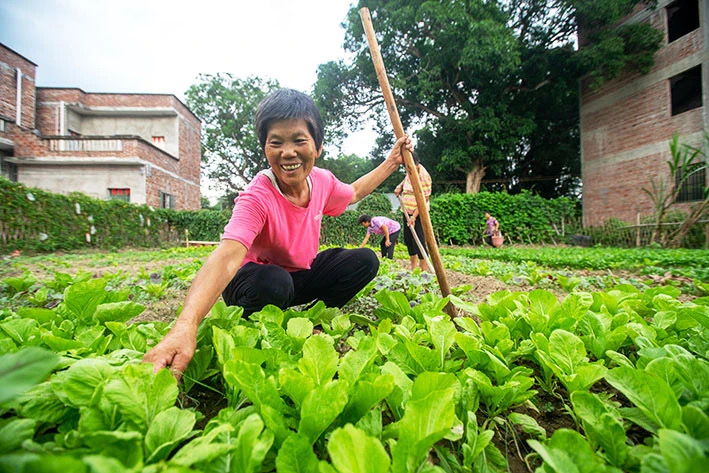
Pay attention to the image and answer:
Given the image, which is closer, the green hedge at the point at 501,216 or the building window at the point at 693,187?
the building window at the point at 693,187

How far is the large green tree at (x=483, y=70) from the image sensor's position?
48.7ft

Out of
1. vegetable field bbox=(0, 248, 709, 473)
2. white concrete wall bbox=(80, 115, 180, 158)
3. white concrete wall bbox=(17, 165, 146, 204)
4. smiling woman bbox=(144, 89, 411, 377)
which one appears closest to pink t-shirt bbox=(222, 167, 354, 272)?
smiling woman bbox=(144, 89, 411, 377)

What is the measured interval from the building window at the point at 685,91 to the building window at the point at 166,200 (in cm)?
2623

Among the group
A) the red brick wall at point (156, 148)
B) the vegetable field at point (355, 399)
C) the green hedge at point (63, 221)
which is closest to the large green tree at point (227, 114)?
the red brick wall at point (156, 148)

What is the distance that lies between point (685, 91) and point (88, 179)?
2918cm

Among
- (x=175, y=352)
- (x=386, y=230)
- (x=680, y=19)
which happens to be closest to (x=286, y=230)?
(x=175, y=352)

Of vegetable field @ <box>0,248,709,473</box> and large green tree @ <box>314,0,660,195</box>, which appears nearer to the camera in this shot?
vegetable field @ <box>0,248,709,473</box>

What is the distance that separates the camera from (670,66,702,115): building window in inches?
526

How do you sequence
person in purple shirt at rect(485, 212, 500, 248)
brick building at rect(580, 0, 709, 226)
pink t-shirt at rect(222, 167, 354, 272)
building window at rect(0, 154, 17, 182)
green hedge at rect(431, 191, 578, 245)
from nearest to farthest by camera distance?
pink t-shirt at rect(222, 167, 354, 272), brick building at rect(580, 0, 709, 226), person in purple shirt at rect(485, 212, 500, 248), green hedge at rect(431, 191, 578, 245), building window at rect(0, 154, 17, 182)

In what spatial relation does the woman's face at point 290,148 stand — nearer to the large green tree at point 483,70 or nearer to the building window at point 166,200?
the large green tree at point 483,70

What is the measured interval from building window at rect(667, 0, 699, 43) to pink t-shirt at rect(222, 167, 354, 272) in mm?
18943

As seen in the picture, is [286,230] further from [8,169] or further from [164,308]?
[8,169]

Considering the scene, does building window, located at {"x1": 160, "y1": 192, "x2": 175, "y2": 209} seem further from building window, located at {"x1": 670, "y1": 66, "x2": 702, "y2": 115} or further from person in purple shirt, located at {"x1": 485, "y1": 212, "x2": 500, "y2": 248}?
building window, located at {"x1": 670, "y1": 66, "x2": 702, "y2": 115}

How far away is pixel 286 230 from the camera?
2098 mm
